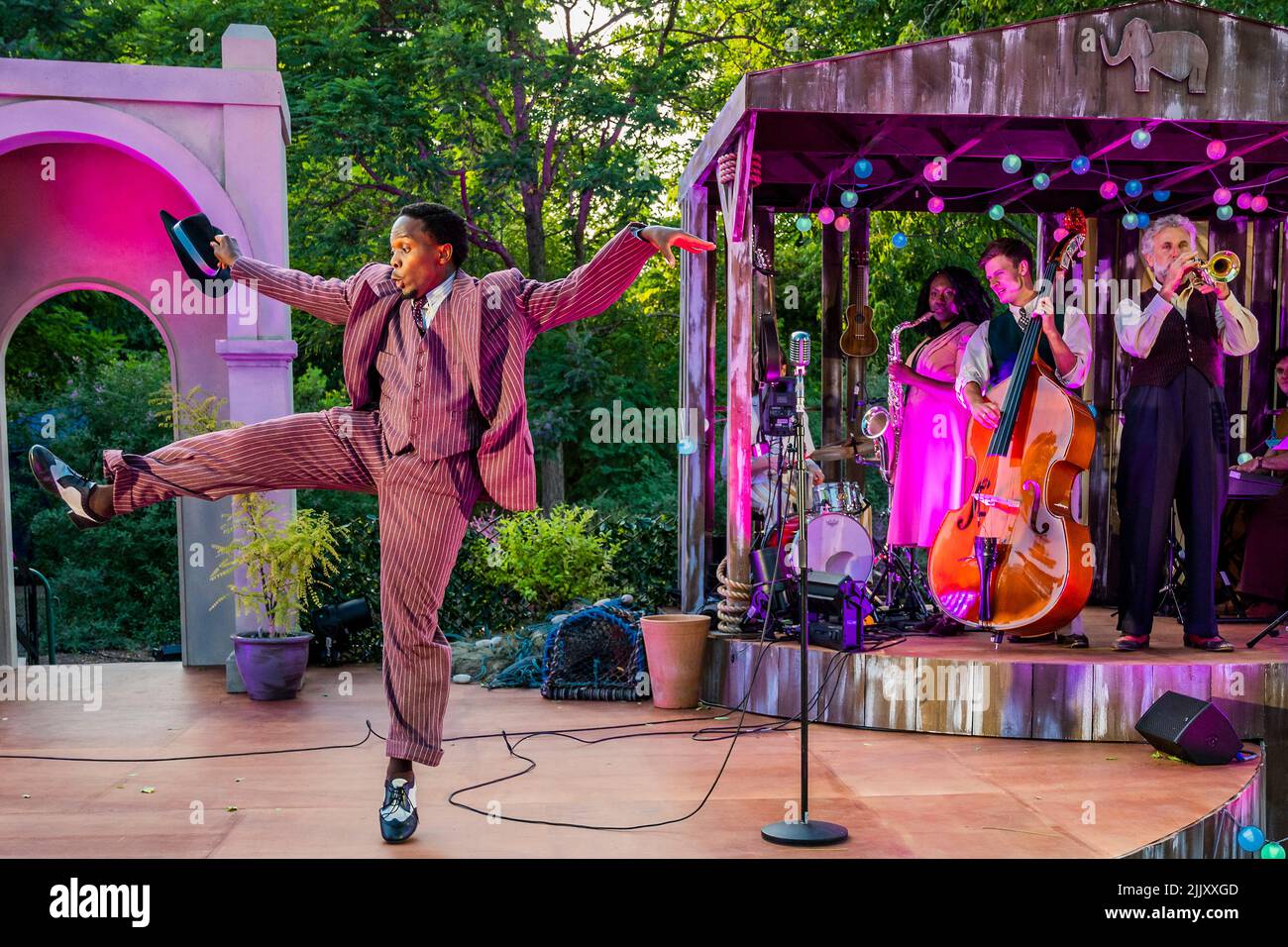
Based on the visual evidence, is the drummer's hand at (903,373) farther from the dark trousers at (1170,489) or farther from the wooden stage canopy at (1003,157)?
the dark trousers at (1170,489)

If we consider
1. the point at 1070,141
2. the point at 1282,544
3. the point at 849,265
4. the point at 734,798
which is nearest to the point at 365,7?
the point at 849,265

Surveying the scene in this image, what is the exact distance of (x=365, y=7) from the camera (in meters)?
16.5

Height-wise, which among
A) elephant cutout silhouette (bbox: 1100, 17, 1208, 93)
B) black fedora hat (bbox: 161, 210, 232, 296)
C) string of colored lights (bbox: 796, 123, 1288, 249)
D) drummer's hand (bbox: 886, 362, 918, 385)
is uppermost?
elephant cutout silhouette (bbox: 1100, 17, 1208, 93)

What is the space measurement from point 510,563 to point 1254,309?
18.3ft

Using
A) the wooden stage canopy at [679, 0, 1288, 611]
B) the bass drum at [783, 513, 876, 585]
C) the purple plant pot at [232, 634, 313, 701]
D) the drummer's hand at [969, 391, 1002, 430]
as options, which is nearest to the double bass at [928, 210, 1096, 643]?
the drummer's hand at [969, 391, 1002, 430]

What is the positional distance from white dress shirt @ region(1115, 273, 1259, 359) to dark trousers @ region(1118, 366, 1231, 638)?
8.9 inches

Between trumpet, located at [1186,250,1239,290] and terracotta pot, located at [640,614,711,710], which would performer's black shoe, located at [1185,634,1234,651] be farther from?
terracotta pot, located at [640,614,711,710]

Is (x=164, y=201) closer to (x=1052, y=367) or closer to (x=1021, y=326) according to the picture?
(x=1021, y=326)

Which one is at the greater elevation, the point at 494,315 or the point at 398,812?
the point at 494,315

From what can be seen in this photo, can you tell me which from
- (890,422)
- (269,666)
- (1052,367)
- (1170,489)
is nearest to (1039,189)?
(890,422)

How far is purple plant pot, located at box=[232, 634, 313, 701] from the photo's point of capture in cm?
675

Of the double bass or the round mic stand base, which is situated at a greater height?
the double bass

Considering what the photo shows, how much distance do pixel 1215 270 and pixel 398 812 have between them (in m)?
4.44

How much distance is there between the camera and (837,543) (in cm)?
717
